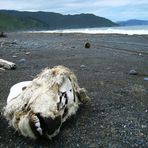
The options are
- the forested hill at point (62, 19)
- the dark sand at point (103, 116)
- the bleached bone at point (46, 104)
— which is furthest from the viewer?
the forested hill at point (62, 19)

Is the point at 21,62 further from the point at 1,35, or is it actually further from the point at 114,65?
the point at 1,35

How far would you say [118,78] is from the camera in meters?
7.71

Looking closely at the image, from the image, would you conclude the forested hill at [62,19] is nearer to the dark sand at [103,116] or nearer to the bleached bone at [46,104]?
the dark sand at [103,116]

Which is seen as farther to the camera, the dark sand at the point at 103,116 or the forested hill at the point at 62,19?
the forested hill at the point at 62,19

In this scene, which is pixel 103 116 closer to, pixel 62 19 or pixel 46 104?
pixel 46 104

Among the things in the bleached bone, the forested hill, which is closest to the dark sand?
the bleached bone

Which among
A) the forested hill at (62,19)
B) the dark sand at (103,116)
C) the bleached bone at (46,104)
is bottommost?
the forested hill at (62,19)

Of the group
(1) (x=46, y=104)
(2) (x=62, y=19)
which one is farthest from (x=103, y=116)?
(2) (x=62, y=19)

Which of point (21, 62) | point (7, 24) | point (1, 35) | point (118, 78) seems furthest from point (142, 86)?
point (7, 24)

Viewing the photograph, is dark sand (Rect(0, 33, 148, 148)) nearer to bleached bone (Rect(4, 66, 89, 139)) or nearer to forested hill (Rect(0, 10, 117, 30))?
bleached bone (Rect(4, 66, 89, 139))

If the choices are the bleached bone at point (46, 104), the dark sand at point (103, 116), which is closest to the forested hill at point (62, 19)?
the dark sand at point (103, 116)

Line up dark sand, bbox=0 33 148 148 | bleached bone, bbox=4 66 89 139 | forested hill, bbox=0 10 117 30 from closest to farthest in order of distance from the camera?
bleached bone, bbox=4 66 89 139
dark sand, bbox=0 33 148 148
forested hill, bbox=0 10 117 30

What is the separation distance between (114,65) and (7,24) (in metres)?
128

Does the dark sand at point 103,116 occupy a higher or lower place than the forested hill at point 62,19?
higher
